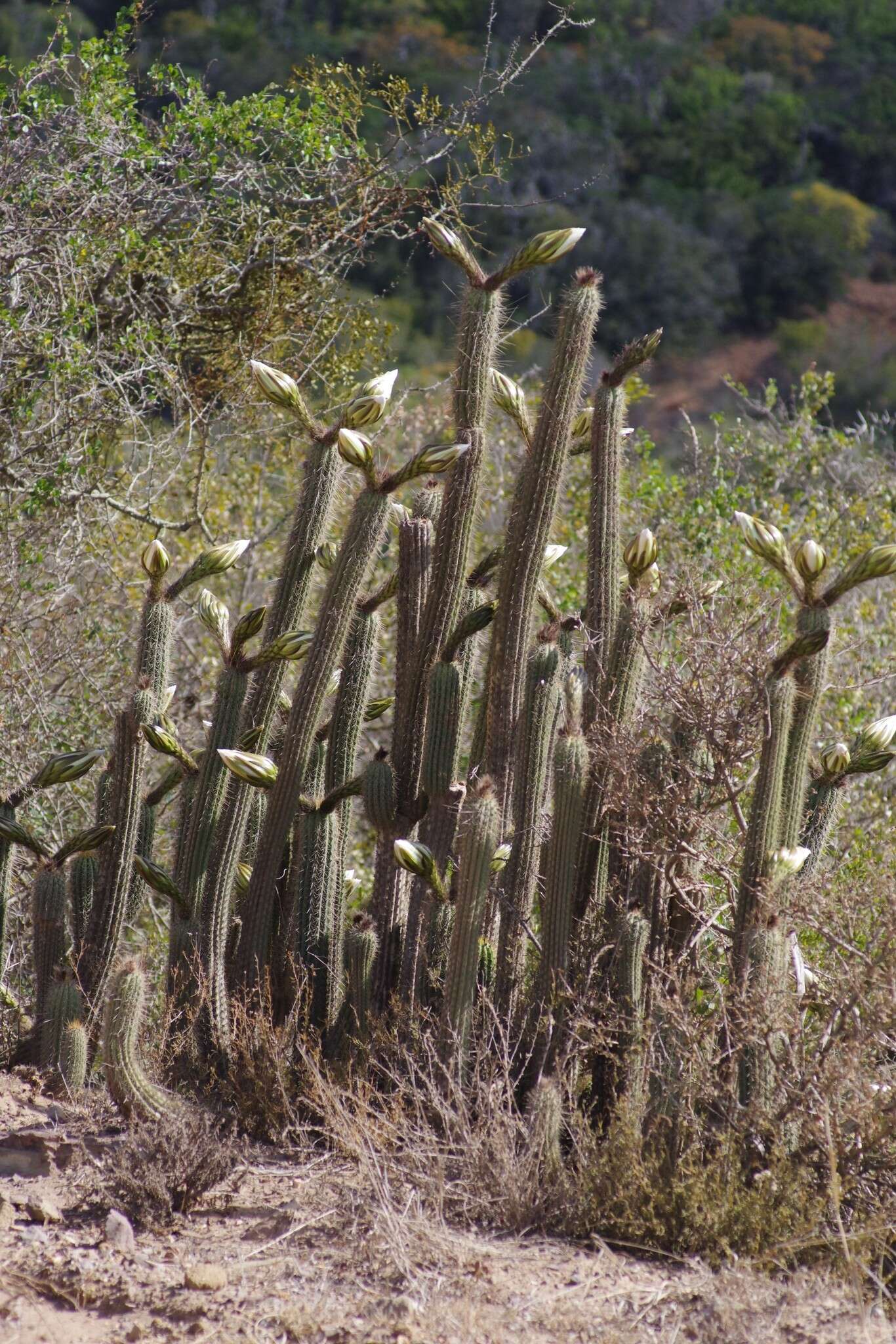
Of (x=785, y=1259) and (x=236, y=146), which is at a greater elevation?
(x=236, y=146)

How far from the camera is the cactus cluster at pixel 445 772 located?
10.9 ft

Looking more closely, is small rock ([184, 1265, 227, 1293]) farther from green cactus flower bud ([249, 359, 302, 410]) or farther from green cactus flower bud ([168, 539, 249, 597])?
green cactus flower bud ([249, 359, 302, 410])

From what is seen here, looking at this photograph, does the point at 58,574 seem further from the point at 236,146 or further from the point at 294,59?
the point at 294,59

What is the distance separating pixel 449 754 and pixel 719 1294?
1.41m

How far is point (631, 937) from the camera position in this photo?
3.27m

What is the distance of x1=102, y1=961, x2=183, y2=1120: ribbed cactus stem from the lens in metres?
3.11

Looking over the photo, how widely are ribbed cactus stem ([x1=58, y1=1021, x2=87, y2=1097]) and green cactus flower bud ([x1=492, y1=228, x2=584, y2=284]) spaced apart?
89.7 inches

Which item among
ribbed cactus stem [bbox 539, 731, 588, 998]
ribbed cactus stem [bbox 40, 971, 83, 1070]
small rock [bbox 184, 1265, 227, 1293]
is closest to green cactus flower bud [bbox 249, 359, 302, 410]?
ribbed cactus stem [bbox 539, 731, 588, 998]

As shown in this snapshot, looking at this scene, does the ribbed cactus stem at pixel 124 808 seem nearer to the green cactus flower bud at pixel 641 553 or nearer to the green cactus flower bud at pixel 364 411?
the green cactus flower bud at pixel 364 411

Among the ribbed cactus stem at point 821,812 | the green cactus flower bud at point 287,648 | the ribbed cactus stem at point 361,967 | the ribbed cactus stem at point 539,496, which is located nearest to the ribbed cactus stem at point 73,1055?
the ribbed cactus stem at point 361,967

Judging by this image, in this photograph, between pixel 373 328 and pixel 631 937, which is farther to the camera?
pixel 373 328

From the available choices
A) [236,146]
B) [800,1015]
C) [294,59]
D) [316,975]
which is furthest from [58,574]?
[294,59]

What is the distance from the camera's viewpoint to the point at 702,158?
94.3 feet

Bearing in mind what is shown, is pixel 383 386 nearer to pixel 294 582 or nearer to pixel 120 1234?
pixel 294 582
